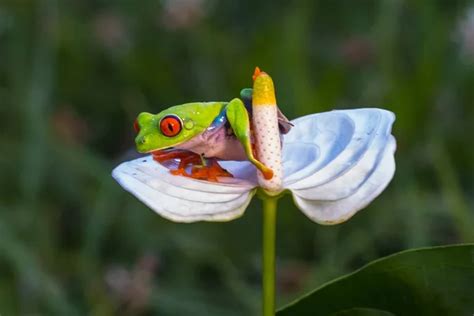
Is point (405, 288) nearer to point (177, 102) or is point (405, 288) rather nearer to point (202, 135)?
point (202, 135)

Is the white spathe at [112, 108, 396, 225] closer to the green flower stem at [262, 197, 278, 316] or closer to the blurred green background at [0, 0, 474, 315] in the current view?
the green flower stem at [262, 197, 278, 316]

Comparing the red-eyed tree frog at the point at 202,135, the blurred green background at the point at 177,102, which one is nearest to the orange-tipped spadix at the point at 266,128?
the red-eyed tree frog at the point at 202,135

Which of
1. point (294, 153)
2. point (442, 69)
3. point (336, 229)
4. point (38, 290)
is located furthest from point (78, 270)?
point (294, 153)

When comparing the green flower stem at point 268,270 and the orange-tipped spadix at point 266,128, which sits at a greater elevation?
the orange-tipped spadix at point 266,128

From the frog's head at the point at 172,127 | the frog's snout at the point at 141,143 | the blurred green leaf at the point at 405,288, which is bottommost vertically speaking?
the blurred green leaf at the point at 405,288

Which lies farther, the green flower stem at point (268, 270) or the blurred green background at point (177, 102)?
the blurred green background at point (177, 102)

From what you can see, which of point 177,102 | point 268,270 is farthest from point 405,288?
point 177,102

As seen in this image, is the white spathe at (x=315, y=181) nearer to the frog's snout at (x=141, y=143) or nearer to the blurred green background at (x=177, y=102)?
the frog's snout at (x=141, y=143)
